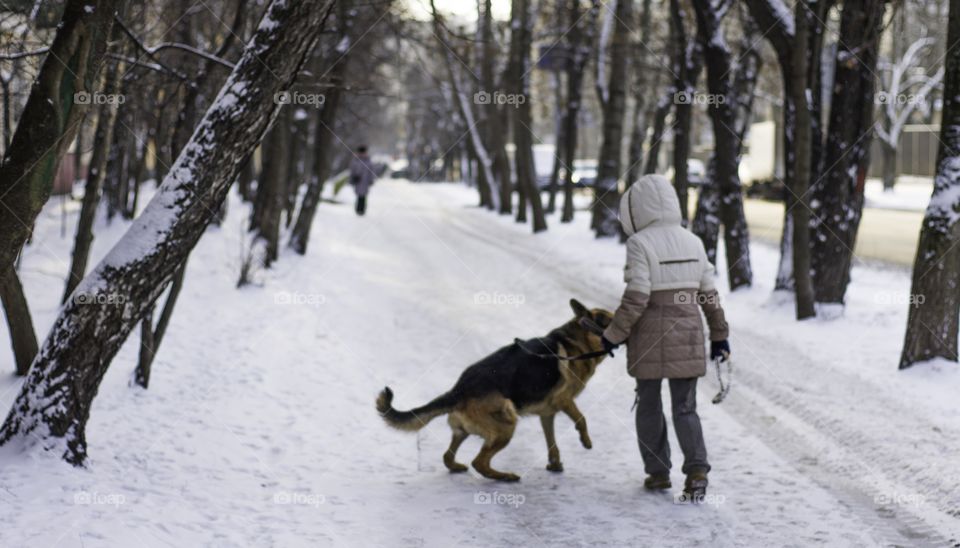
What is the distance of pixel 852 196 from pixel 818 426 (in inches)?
200

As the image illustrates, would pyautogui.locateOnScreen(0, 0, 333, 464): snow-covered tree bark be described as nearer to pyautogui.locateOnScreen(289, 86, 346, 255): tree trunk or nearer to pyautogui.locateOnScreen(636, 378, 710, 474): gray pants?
pyautogui.locateOnScreen(636, 378, 710, 474): gray pants

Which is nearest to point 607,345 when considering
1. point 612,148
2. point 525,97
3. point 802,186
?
point 802,186

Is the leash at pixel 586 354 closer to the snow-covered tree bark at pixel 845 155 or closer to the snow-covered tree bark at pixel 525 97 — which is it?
the snow-covered tree bark at pixel 845 155

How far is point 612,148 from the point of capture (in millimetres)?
23125

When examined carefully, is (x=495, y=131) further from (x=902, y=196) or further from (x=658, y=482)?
(x=658, y=482)

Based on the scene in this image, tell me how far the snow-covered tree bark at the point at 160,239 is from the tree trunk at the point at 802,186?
6.89m

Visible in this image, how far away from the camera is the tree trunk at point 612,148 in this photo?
22.6 metres

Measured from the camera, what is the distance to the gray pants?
6.06m

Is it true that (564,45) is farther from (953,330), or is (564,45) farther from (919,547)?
(919,547)

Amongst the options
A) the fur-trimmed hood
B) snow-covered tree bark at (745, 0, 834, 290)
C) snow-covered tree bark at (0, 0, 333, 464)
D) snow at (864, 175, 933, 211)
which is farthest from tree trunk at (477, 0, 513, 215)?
the fur-trimmed hood

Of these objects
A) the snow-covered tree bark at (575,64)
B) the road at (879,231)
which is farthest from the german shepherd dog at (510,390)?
the snow-covered tree bark at (575,64)

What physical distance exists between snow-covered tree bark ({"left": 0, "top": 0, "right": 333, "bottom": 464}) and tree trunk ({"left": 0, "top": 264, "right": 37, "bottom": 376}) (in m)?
1.96

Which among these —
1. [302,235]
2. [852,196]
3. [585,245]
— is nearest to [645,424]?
[852,196]

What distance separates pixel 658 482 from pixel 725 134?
8.60 metres
